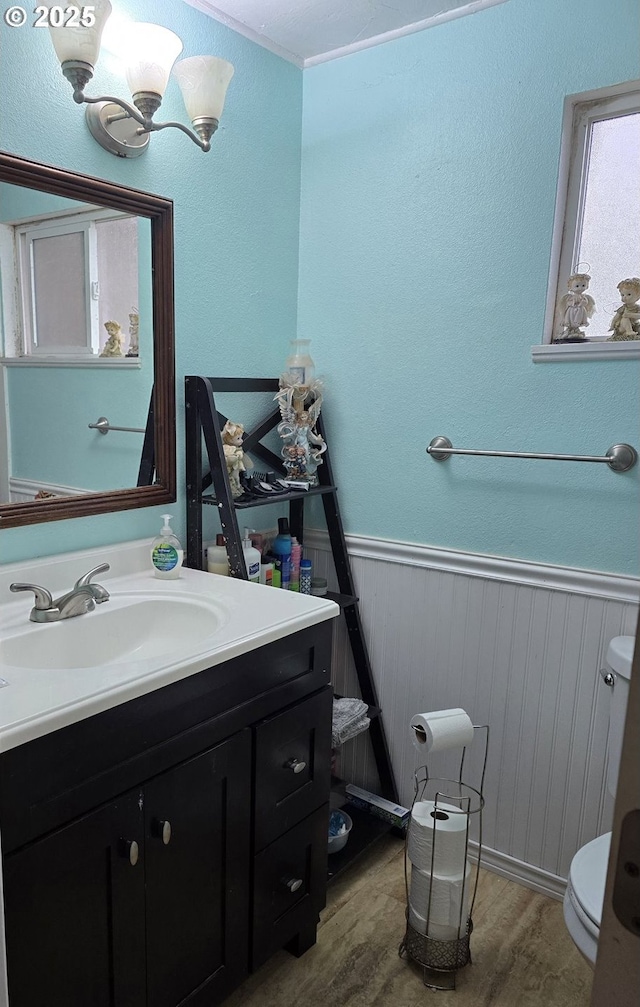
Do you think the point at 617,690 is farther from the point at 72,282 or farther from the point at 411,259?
the point at 72,282

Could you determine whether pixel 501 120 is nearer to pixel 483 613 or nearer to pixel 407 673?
pixel 483 613

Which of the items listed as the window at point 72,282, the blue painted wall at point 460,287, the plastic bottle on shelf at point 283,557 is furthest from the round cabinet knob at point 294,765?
the window at point 72,282

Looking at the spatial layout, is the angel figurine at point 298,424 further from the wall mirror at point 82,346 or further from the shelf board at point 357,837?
the shelf board at point 357,837

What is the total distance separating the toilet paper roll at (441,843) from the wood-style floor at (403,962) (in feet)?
0.75

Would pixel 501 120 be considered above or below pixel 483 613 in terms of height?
above

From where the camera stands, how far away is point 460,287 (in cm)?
186

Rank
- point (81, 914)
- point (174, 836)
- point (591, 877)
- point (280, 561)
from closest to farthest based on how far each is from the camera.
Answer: point (81, 914) < point (174, 836) < point (591, 877) < point (280, 561)

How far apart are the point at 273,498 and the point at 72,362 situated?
604 millimetres

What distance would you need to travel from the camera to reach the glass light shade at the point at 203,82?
1.55 meters

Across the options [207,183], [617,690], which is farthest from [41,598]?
[617,690]

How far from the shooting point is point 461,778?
6.52 feet

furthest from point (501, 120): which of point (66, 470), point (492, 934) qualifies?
point (492, 934)

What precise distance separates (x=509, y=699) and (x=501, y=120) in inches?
57.4

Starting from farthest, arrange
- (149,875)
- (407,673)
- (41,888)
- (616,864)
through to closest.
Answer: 1. (407,673)
2. (149,875)
3. (41,888)
4. (616,864)
